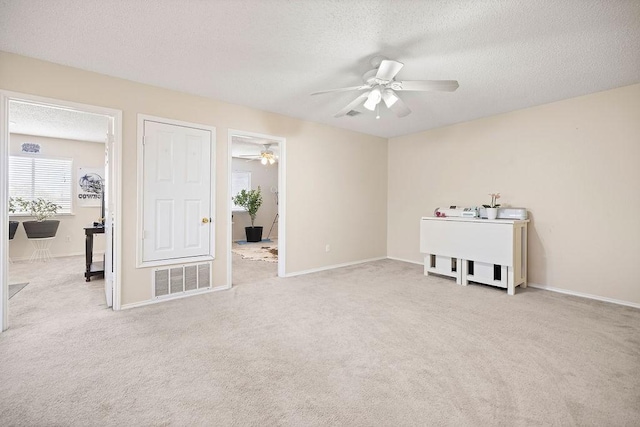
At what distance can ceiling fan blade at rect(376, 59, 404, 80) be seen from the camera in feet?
7.78

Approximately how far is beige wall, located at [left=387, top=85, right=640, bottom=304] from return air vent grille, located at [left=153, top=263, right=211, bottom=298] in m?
3.98

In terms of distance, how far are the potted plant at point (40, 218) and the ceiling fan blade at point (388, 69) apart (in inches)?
255

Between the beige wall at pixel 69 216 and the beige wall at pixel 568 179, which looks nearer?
the beige wall at pixel 568 179

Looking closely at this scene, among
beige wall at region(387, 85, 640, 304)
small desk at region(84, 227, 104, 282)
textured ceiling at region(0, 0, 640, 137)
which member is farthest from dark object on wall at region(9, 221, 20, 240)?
beige wall at region(387, 85, 640, 304)

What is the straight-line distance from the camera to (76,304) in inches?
127

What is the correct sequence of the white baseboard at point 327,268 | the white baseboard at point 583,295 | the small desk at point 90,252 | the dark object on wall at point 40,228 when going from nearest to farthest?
1. the white baseboard at point 583,295
2. the small desk at point 90,252
3. the white baseboard at point 327,268
4. the dark object on wall at point 40,228

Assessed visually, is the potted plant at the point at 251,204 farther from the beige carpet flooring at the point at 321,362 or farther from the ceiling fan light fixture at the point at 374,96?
the ceiling fan light fixture at the point at 374,96

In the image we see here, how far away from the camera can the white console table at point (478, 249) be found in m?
3.65

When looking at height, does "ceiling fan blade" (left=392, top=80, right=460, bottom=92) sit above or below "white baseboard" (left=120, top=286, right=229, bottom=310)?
above

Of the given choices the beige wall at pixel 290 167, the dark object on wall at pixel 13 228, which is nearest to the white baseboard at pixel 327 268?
the beige wall at pixel 290 167

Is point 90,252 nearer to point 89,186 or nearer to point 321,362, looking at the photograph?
point 89,186

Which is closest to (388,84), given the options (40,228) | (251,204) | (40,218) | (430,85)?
(430,85)

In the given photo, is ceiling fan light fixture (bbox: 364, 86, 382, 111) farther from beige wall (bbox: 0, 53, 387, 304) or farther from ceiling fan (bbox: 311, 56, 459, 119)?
beige wall (bbox: 0, 53, 387, 304)

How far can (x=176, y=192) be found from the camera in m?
3.45
